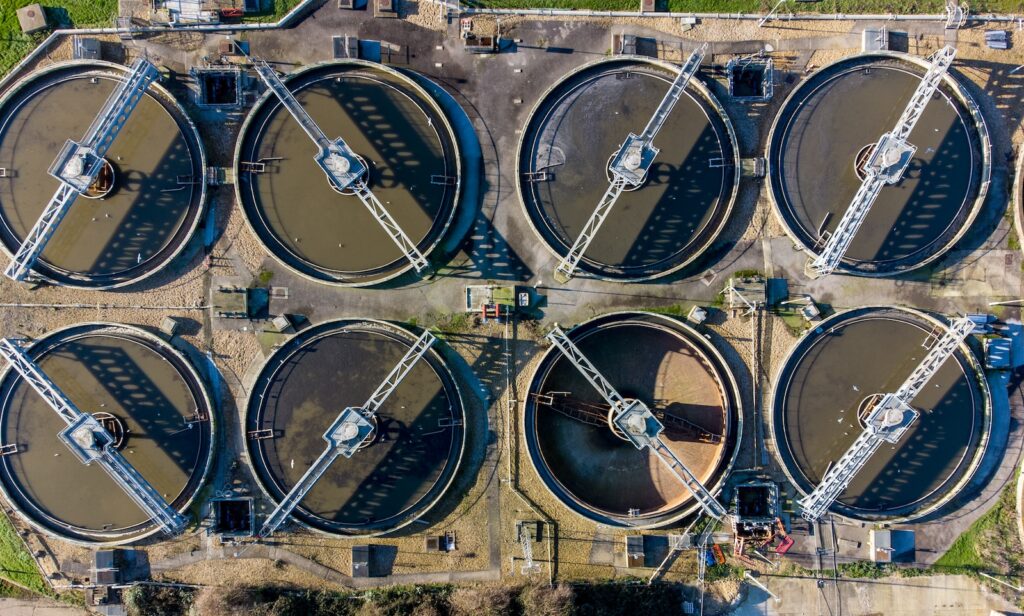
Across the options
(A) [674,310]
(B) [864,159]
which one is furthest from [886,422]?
(B) [864,159]

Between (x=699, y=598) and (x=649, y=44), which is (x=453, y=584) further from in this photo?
(x=649, y=44)

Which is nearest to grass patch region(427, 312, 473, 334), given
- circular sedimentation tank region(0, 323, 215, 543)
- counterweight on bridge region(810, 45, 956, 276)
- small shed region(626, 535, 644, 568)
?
circular sedimentation tank region(0, 323, 215, 543)

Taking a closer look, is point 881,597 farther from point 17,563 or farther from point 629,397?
point 17,563

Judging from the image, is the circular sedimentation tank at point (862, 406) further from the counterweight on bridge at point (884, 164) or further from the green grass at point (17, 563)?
the green grass at point (17, 563)

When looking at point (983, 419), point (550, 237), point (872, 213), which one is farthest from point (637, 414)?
point (983, 419)

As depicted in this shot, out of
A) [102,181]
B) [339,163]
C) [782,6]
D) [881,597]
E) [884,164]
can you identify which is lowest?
[881,597]

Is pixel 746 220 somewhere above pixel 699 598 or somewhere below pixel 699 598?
above
